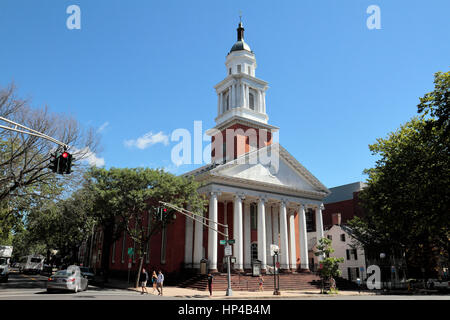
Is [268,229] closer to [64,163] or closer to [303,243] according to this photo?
[303,243]

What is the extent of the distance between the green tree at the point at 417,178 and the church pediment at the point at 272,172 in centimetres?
765

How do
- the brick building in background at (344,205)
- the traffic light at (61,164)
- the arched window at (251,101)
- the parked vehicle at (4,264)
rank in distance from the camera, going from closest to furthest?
the traffic light at (61,164) → the parked vehicle at (4,264) → the arched window at (251,101) → the brick building in background at (344,205)

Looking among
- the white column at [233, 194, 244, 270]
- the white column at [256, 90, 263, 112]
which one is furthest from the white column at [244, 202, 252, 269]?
the white column at [256, 90, 263, 112]

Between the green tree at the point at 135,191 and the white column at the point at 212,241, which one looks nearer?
the green tree at the point at 135,191

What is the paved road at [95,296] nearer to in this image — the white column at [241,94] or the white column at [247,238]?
the white column at [247,238]

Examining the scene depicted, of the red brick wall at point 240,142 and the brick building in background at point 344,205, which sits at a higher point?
the red brick wall at point 240,142

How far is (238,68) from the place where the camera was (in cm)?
4784

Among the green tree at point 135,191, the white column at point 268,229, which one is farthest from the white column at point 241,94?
the green tree at point 135,191

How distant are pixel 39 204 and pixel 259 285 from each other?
2029 centimetres

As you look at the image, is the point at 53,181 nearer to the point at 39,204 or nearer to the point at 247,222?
the point at 39,204

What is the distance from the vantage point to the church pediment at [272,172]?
118 feet

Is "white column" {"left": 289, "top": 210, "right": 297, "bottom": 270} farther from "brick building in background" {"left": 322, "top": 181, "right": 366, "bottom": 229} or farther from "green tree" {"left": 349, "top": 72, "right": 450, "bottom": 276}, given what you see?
"brick building in background" {"left": 322, "top": 181, "right": 366, "bottom": 229}

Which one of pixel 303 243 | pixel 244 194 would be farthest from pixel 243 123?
pixel 303 243
